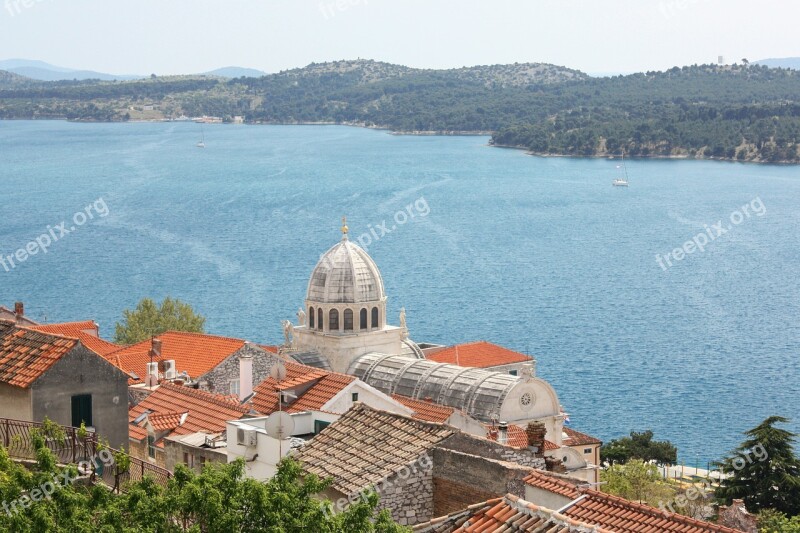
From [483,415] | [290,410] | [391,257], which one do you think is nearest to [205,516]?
[290,410]

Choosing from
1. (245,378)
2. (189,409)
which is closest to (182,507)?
(189,409)

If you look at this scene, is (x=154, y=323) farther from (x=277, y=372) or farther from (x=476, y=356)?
(x=277, y=372)

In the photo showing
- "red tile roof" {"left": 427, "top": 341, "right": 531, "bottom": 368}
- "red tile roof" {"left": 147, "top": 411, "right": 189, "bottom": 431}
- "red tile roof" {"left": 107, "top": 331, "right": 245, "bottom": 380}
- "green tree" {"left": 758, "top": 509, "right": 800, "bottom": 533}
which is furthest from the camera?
"red tile roof" {"left": 427, "top": 341, "right": 531, "bottom": 368}

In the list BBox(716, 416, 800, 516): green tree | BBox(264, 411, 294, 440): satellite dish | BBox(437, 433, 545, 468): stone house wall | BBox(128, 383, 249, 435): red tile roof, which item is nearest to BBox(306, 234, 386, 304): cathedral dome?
BBox(128, 383, 249, 435): red tile roof

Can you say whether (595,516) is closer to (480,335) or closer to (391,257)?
(480,335)

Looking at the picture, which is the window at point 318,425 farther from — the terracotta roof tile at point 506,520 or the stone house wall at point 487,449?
the terracotta roof tile at point 506,520

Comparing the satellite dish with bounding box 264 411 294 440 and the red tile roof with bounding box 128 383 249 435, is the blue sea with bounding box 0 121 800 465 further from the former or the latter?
the satellite dish with bounding box 264 411 294 440
